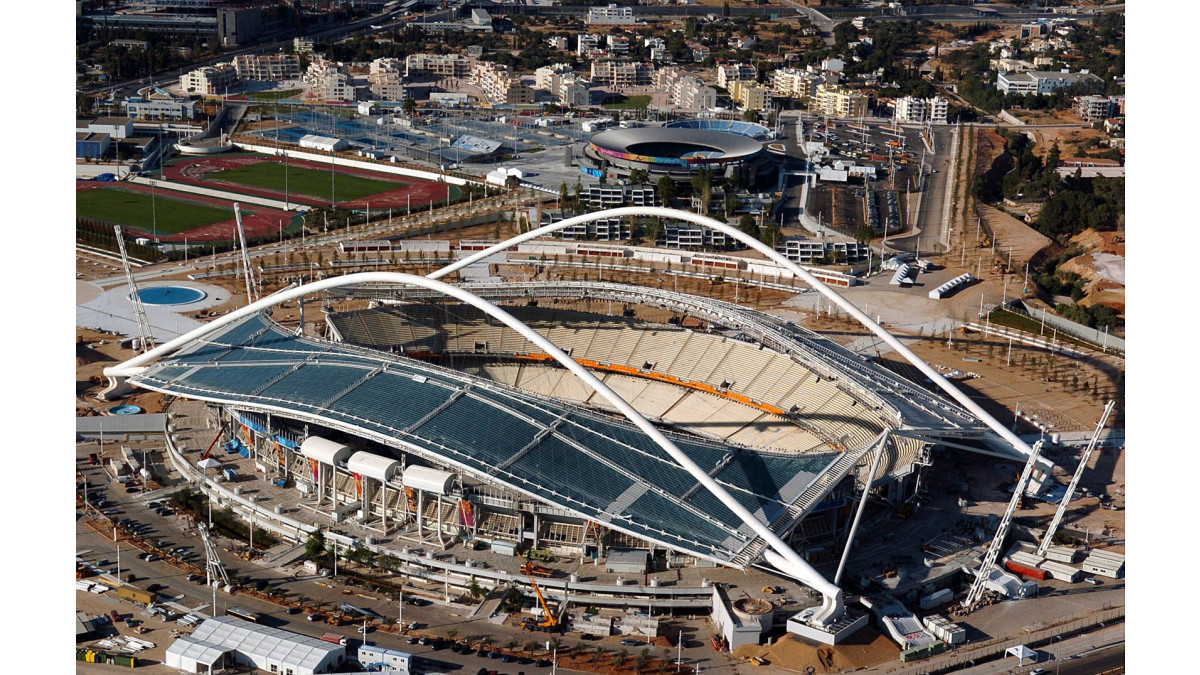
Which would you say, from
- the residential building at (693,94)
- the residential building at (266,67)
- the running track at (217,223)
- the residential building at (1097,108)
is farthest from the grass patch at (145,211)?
the residential building at (1097,108)

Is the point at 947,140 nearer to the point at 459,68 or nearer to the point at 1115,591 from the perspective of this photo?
the point at 459,68

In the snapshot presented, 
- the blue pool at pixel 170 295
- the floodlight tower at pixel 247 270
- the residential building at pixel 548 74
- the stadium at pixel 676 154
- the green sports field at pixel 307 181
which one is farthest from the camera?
the residential building at pixel 548 74

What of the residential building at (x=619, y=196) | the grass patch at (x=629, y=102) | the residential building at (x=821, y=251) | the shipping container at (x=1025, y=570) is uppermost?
the grass patch at (x=629, y=102)

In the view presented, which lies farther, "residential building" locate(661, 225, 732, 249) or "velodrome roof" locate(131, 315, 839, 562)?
"residential building" locate(661, 225, 732, 249)

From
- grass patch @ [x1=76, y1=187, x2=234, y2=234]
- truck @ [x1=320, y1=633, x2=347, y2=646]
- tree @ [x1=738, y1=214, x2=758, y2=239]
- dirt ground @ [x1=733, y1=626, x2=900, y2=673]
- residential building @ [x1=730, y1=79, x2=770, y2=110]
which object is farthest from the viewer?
residential building @ [x1=730, y1=79, x2=770, y2=110]

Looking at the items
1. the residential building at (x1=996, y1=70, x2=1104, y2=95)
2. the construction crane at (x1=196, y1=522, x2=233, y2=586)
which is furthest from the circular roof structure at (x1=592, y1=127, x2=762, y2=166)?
the construction crane at (x1=196, y1=522, x2=233, y2=586)

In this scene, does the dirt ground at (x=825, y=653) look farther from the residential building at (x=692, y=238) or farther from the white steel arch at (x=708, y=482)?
the residential building at (x=692, y=238)

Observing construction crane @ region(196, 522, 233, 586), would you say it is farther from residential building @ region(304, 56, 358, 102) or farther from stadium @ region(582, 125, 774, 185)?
residential building @ region(304, 56, 358, 102)
